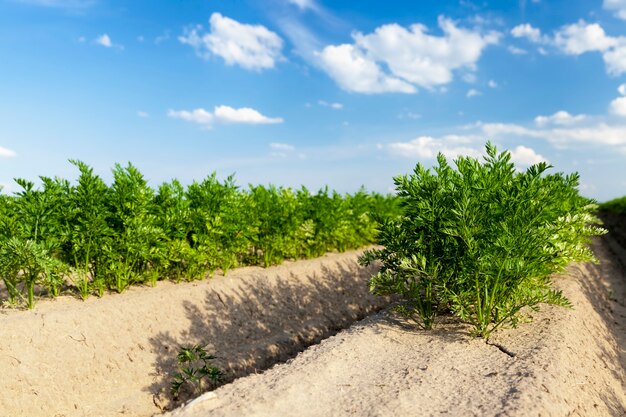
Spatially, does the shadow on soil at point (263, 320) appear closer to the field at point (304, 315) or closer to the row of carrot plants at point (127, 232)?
the field at point (304, 315)

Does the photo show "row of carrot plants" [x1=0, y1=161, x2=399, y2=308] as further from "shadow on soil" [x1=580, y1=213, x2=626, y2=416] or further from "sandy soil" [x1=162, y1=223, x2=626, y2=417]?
"shadow on soil" [x1=580, y1=213, x2=626, y2=416]

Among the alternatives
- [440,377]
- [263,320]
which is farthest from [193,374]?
[440,377]

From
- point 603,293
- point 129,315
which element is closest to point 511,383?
point 129,315

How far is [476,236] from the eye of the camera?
17.5 ft

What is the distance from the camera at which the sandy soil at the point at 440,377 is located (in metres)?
4.13

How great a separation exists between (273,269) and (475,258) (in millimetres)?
4846

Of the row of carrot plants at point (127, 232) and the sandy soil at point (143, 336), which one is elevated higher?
the row of carrot plants at point (127, 232)

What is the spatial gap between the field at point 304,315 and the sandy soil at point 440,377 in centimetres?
2

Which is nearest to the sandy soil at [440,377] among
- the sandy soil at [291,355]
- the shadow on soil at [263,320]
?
the sandy soil at [291,355]

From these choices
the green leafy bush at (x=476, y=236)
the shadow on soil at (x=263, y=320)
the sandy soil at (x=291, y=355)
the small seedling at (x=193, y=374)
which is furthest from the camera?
the shadow on soil at (x=263, y=320)

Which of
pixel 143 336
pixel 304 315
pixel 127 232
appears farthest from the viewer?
pixel 304 315

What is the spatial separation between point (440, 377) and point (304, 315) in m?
3.75

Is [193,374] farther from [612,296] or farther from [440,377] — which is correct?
[612,296]

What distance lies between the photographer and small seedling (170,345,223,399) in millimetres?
5551
